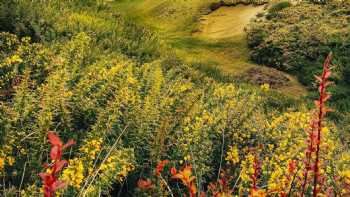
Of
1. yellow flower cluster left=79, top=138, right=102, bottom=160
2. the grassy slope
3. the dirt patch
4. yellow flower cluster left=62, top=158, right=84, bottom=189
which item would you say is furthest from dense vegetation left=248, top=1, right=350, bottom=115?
yellow flower cluster left=62, top=158, right=84, bottom=189

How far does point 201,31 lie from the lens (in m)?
15.4

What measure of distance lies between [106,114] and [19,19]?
4147mm

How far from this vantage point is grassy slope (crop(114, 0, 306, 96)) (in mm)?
12672

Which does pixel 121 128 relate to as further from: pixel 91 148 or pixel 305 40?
pixel 305 40

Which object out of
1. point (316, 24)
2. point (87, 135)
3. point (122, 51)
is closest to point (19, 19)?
point (122, 51)

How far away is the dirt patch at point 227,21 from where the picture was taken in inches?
593

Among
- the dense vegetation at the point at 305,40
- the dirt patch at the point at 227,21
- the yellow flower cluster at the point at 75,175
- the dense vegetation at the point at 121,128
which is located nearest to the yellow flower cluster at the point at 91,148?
the dense vegetation at the point at 121,128

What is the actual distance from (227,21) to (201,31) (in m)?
1.18

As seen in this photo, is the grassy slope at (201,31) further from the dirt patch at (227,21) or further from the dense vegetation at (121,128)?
the dense vegetation at (121,128)

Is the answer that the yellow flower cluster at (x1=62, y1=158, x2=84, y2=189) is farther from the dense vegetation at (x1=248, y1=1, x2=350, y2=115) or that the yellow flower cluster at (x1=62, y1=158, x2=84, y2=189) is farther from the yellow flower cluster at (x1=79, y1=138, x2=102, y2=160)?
the dense vegetation at (x1=248, y1=1, x2=350, y2=115)

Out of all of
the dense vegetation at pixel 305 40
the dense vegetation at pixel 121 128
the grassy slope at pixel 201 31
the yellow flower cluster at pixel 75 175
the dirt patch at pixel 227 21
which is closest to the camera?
the yellow flower cluster at pixel 75 175

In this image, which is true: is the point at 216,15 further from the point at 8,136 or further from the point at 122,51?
the point at 8,136

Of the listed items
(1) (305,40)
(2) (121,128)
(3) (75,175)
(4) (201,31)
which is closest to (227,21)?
(4) (201,31)

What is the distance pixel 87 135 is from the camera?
15.2 ft
